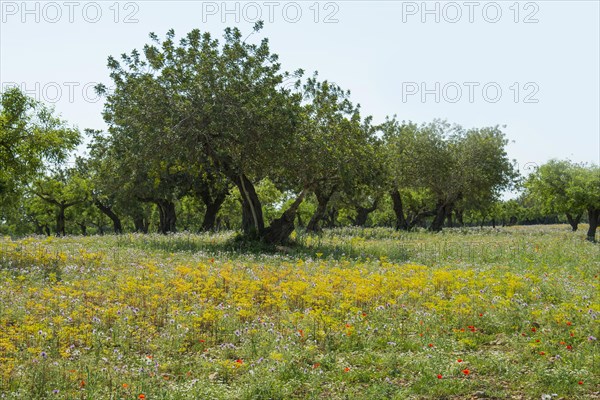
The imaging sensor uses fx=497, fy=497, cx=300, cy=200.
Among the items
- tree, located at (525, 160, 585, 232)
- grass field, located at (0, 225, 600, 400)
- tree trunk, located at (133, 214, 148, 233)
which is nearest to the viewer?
grass field, located at (0, 225, 600, 400)

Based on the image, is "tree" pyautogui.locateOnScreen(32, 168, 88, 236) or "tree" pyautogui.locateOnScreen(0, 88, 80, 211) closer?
"tree" pyautogui.locateOnScreen(0, 88, 80, 211)

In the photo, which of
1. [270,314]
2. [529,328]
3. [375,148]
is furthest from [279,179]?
[529,328]

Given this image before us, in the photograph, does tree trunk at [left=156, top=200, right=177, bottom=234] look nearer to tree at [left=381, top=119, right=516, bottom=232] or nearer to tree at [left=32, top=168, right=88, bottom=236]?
tree at [left=32, top=168, right=88, bottom=236]

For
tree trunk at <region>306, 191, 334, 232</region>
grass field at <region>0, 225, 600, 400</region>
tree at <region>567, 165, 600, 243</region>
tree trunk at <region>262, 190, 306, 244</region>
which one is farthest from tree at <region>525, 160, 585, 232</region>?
grass field at <region>0, 225, 600, 400</region>

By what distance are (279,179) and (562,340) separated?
21922mm

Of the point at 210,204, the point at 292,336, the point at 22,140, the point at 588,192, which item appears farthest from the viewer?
the point at 210,204

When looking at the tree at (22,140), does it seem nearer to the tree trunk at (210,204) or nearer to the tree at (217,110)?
the tree at (217,110)

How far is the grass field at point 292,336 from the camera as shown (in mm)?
6652

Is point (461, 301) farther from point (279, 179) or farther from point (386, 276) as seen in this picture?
point (279, 179)

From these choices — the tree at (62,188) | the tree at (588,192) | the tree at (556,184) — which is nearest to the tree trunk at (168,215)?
the tree at (62,188)

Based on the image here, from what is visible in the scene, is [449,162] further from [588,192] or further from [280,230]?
[280,230]

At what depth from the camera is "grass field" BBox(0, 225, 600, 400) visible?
6.65m

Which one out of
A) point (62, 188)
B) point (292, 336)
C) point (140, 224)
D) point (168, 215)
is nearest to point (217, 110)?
point (292, 336)

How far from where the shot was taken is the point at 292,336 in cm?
826
